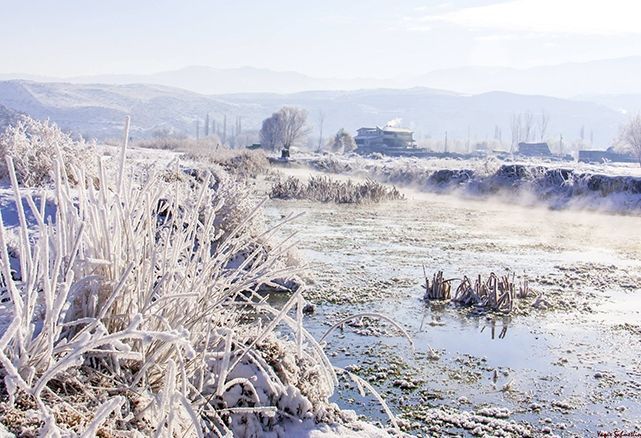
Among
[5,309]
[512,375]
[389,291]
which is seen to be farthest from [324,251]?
[5,309]

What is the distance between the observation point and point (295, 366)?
3.93 meters

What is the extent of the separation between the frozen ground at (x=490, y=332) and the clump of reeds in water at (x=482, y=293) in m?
0.33

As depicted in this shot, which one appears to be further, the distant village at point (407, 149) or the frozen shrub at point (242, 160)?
the distant village at point (407, 149)

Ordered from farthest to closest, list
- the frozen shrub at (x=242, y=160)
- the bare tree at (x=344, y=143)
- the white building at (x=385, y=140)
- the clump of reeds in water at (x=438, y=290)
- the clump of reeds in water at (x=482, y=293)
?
the white building at (x=385, y=140)
the bare tree at (x=344, y=143)
the frozen shrub at (x=242, y=160)
the clump of reeds in water at (x=438, y=290)
the clump of reeds in water at (x=482, y=293)

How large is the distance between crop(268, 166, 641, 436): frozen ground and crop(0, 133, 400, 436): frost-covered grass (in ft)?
10.4

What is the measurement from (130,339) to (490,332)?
7.89 metres

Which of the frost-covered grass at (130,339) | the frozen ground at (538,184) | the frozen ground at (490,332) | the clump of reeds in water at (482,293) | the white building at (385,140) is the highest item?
the white building at (385,140)

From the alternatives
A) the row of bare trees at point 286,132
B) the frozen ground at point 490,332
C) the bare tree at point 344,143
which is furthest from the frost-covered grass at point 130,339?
the bare tree at point 344,143

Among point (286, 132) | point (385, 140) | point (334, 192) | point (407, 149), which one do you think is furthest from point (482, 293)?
point (385, 140)

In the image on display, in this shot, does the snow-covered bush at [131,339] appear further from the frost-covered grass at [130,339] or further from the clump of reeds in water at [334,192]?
the clump of reeds in water at [334,192]

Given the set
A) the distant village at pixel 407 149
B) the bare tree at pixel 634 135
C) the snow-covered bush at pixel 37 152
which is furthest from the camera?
the distant village at pixel 407 149

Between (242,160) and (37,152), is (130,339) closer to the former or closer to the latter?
(37,152)

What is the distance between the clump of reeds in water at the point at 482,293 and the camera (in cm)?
1154

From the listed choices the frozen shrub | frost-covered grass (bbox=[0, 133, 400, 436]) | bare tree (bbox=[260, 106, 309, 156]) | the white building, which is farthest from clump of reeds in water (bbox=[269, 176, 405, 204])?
the white building
